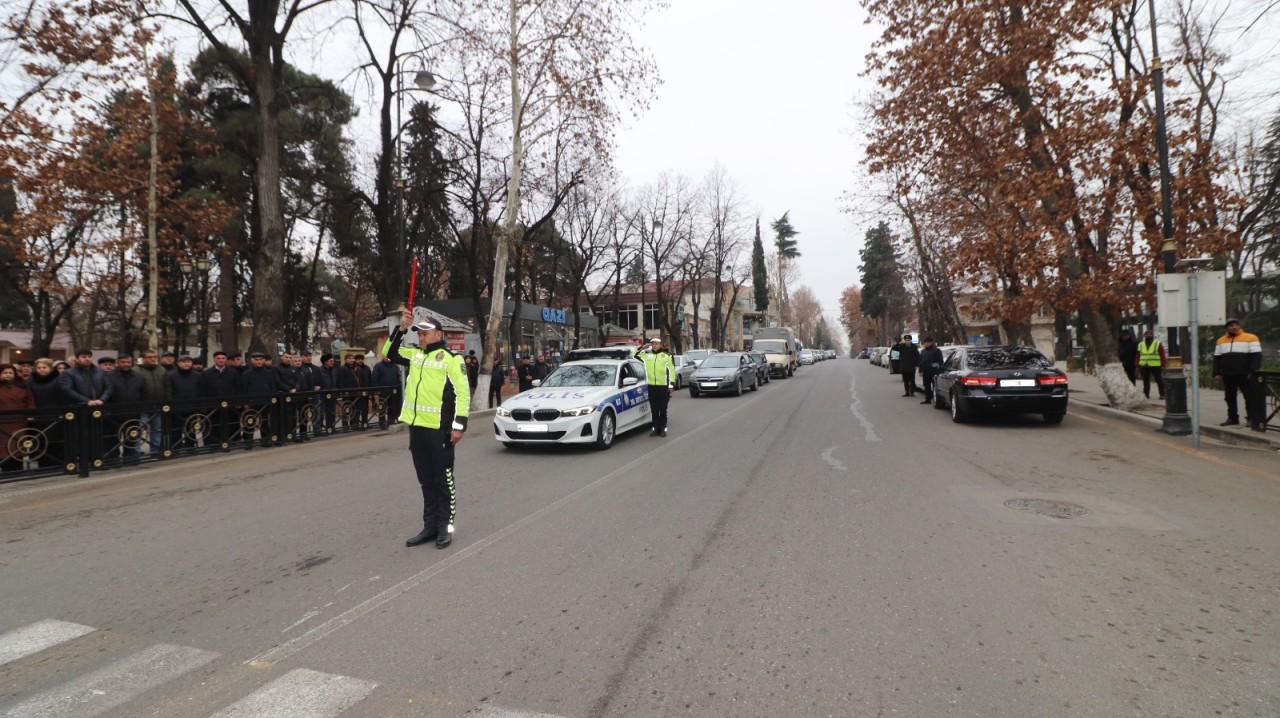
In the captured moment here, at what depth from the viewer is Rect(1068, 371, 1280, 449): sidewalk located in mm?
9781

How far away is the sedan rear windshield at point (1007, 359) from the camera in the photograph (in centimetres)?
1223

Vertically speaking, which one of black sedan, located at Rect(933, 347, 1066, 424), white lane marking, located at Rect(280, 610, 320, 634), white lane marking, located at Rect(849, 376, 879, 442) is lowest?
white lane marking, located at Rect(280, 610, 320, 634)

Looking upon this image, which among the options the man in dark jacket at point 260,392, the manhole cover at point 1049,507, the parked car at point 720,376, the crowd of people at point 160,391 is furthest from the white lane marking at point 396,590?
the parked car at point 720,376

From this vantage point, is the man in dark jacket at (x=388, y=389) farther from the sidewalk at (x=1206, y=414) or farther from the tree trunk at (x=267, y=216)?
the sidewalk at (x=1206, y=414)

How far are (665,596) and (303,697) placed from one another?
206 cm

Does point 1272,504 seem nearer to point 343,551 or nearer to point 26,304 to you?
→ point 343,551

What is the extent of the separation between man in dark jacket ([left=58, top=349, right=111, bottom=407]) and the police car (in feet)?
19.4

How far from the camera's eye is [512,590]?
4316 mm

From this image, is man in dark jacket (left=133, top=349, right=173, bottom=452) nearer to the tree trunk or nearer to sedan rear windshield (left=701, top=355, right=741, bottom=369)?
the tree trunk

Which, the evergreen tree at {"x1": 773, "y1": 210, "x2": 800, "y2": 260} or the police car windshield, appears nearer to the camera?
the police car windshield

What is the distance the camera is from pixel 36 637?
12.4 ft

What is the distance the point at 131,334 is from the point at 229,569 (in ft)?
135

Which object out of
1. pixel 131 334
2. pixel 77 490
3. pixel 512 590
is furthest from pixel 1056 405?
pixel 131 334

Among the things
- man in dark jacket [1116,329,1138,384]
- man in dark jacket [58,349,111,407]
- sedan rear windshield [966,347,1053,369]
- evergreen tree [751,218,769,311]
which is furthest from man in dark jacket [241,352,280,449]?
evergreen tree [751,218,769,311]
